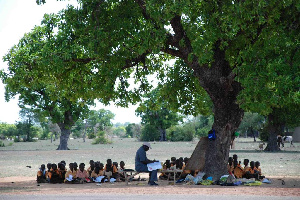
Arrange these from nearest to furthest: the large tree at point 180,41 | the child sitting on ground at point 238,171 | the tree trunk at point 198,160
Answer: the large tree at point 180,41
the child sitting on ground at point 238,171
the tree trunk at point 198,160

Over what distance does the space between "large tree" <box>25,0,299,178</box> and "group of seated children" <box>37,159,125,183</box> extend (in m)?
3.42

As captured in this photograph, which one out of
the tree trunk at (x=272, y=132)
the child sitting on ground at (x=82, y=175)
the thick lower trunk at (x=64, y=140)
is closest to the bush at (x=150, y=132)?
the thick lower trunk at (x=64, y=140)

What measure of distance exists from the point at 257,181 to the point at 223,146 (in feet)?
6.95

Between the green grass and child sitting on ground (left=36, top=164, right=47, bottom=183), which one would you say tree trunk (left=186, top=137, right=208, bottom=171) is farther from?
child sitting on ground (left=36, top=164, right=47, bottom=183)

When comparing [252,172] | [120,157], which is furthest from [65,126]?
[252,172]

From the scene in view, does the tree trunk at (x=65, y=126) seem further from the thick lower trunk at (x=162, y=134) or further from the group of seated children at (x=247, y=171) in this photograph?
the thick lower trunk at (x=162, y=134)

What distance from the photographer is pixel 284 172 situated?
923 inches

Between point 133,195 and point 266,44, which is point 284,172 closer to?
point 266,44

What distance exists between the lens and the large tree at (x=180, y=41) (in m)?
17.0

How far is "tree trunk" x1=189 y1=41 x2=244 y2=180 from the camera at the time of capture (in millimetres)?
18406

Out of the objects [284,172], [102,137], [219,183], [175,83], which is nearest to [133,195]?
[219,183]

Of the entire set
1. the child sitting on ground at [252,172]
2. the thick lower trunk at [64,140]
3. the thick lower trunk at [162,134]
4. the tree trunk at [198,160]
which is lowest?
the child sitting on ground at [252,172]

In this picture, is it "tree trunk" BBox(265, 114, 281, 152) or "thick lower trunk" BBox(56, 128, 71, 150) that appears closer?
"tree trunk" BBox(265, 114, 281, 152)

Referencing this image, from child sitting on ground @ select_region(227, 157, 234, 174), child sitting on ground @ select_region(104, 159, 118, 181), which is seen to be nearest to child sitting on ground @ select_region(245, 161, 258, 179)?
child sitting on ground @ select_region(227, 157, 234, 174)
